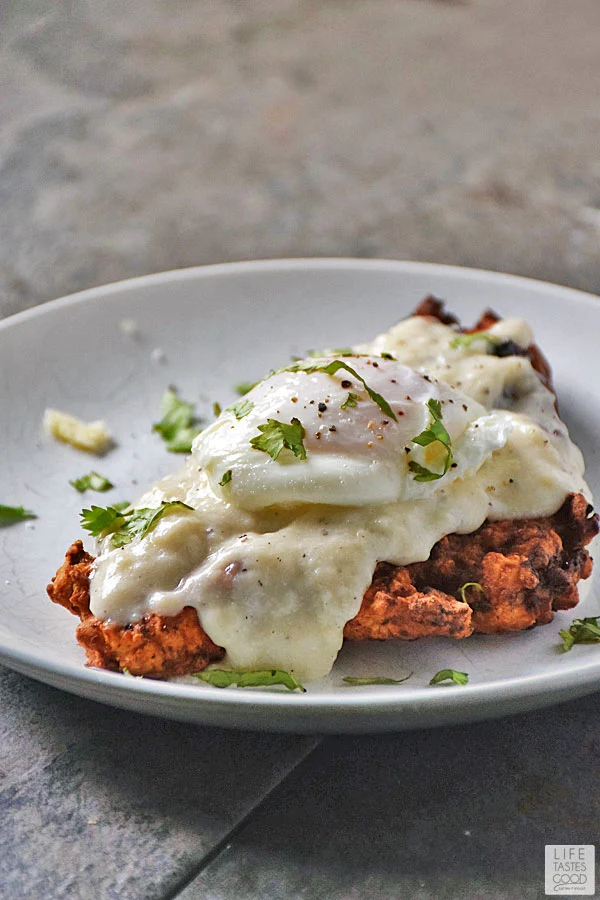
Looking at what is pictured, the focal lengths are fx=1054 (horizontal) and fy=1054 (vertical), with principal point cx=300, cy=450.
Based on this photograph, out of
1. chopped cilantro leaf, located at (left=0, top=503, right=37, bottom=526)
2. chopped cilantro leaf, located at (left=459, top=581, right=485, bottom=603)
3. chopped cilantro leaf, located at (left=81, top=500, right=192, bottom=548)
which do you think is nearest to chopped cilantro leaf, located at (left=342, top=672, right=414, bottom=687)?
chopped cilantro leaf, located at (left=459, top=581, right=485, bottom=603)

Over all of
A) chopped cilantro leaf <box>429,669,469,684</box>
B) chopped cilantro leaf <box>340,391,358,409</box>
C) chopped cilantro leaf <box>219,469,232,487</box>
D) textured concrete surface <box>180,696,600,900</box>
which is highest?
chopped cilantro leaf <box>340,391,358,409</box>

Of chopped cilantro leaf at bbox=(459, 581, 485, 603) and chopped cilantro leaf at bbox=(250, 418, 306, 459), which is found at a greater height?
chopped cilantro leaf at bbox=(250, 418, 306, 459)

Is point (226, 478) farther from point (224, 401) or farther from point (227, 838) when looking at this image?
point (224, 401)

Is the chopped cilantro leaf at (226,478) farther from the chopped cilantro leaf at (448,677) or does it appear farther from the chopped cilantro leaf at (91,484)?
the chopped cilantro leaf at (91,484)

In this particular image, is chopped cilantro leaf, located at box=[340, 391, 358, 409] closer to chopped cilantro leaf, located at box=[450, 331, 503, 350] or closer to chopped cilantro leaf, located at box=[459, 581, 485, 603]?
chopped cilantro leaf, located at box=[459, 581, 485, 603]

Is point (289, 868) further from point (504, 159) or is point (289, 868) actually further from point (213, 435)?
point (504, 159)

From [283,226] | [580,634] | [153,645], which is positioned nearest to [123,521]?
[153,645]
